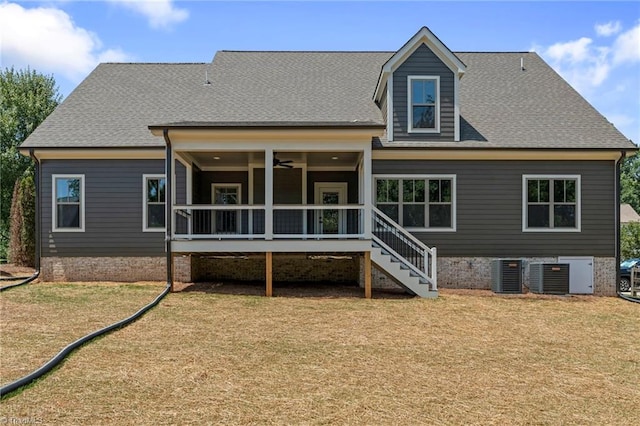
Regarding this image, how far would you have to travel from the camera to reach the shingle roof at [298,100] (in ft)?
45.9

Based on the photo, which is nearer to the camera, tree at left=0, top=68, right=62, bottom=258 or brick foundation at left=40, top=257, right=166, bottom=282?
brick foundation at left=40, top=257, right=166, bottom=282

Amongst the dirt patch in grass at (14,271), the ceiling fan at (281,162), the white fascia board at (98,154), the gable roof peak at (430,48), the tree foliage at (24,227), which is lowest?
the dirt patch in grass at (14,271)

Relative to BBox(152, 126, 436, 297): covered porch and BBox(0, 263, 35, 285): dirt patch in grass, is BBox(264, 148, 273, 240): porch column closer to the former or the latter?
BBox(152, 126, 436, 297): covered porch

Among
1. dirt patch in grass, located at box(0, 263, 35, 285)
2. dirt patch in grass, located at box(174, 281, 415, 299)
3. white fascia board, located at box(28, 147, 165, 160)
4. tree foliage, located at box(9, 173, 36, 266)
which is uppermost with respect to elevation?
white fascia board, located at box(28, 147, 165, 160)

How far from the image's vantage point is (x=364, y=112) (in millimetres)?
15133

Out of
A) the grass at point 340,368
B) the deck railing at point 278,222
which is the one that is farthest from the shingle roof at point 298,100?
the grass at point 340,368

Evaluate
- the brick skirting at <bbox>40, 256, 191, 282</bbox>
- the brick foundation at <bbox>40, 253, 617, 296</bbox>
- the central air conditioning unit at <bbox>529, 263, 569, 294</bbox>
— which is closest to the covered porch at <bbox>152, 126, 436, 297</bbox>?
the brick foundation at <bbox>40, 253, 617, 296</bbox>

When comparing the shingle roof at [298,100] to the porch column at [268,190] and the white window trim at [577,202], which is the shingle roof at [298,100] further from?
the porch column at [268,190]

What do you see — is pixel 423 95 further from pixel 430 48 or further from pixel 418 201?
pixel 418 201

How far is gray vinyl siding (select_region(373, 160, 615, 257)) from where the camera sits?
1366 cm

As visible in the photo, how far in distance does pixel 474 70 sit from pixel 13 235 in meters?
17.6

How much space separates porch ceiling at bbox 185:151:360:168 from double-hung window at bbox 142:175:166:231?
4.13 feet

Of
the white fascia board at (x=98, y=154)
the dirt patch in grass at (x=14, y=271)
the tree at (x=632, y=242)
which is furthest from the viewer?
the tree at (x=632, y=242)

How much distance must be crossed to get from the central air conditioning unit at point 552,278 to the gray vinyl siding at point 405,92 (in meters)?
4.16
